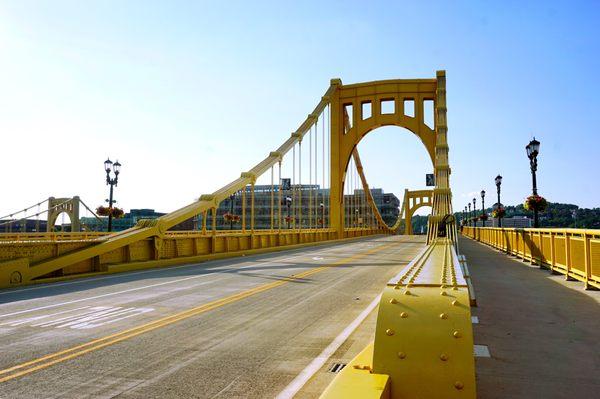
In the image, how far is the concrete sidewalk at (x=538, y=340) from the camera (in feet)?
16.2

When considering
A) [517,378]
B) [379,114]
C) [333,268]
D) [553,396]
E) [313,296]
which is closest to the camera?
[553,396]

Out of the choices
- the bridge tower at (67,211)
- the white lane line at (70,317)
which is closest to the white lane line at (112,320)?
the white lane line at (70,317)

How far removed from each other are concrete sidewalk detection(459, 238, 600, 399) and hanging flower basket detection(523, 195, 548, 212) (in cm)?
1104

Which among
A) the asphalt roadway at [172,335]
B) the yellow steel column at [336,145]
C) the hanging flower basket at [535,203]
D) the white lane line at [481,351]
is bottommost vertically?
the white lane line at [481,351]

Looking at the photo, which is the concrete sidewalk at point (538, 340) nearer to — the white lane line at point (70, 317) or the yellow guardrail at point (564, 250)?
the yellow guardrail at point (564, 250)

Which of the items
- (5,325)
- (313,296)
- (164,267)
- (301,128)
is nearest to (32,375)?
(5,325)

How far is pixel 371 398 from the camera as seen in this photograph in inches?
133

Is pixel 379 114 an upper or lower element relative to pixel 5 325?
upper

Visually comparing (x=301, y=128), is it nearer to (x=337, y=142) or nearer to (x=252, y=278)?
(x=337, y=142)

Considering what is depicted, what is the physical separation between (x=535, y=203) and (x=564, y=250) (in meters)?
9.76

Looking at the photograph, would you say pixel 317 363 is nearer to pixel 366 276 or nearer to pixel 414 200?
pixel 366 276

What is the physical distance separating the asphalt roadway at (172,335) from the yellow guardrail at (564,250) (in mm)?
5131

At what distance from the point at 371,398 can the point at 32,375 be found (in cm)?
402

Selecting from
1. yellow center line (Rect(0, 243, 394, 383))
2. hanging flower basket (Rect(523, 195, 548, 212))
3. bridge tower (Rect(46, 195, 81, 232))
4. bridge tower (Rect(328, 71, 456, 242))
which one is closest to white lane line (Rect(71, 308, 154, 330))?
yellow center line (Rect(0, 243, 394, 383))
